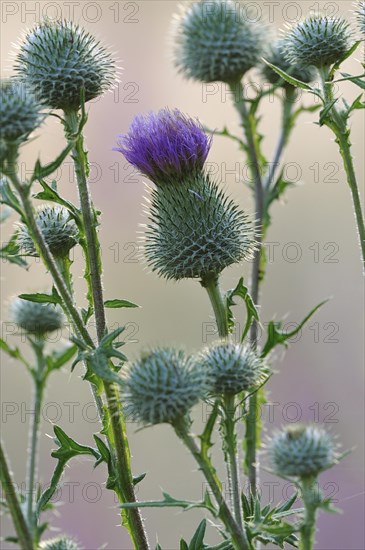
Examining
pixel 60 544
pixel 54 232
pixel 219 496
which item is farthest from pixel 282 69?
pixel 60 544

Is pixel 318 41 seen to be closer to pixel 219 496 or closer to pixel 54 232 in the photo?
pixel 54 232

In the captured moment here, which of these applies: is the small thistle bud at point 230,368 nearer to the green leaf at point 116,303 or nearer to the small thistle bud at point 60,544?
the green leaf at point 116,303

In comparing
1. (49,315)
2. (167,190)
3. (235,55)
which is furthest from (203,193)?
(235,55)

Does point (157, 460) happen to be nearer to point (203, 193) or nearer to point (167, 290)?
point (167, 290)

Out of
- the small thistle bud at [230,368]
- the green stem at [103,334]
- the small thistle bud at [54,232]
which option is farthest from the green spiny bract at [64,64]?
the small thistle bud at [230,368]

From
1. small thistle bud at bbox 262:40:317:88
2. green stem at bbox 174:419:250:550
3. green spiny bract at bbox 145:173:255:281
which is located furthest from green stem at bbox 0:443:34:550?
small thistle bud at bbox 262:40:317:88

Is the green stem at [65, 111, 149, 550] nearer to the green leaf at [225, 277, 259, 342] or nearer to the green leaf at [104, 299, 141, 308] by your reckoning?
the green leaf at [104, 299, 141, 308]
